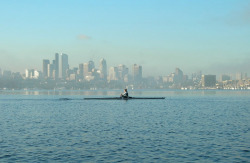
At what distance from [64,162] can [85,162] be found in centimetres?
178

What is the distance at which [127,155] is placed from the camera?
30.1 meters

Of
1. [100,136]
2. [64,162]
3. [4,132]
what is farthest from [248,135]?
[4,132]

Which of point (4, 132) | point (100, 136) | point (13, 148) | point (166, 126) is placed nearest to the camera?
point (13, 148)

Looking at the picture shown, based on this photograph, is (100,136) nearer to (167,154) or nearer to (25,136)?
(25,136)

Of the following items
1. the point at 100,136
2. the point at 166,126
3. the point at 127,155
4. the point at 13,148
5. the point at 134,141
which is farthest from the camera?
the point at 166,126

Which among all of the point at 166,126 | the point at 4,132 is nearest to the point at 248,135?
the point at 166,126

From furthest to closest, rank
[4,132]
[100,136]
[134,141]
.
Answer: [4,132], [100,136], [134,141]

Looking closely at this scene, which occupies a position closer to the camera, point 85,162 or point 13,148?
point 85,162

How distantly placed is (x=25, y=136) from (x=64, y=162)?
14811mm

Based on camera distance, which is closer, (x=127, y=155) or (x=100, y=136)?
(x=127, y=155)

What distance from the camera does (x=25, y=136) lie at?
40.5 m

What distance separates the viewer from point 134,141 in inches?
1447

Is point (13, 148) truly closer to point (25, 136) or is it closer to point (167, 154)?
point (25, 136)

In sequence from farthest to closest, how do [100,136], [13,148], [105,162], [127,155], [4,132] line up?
[4,132] → [100,136] → [13,148] → [127,155] → [105,162]
